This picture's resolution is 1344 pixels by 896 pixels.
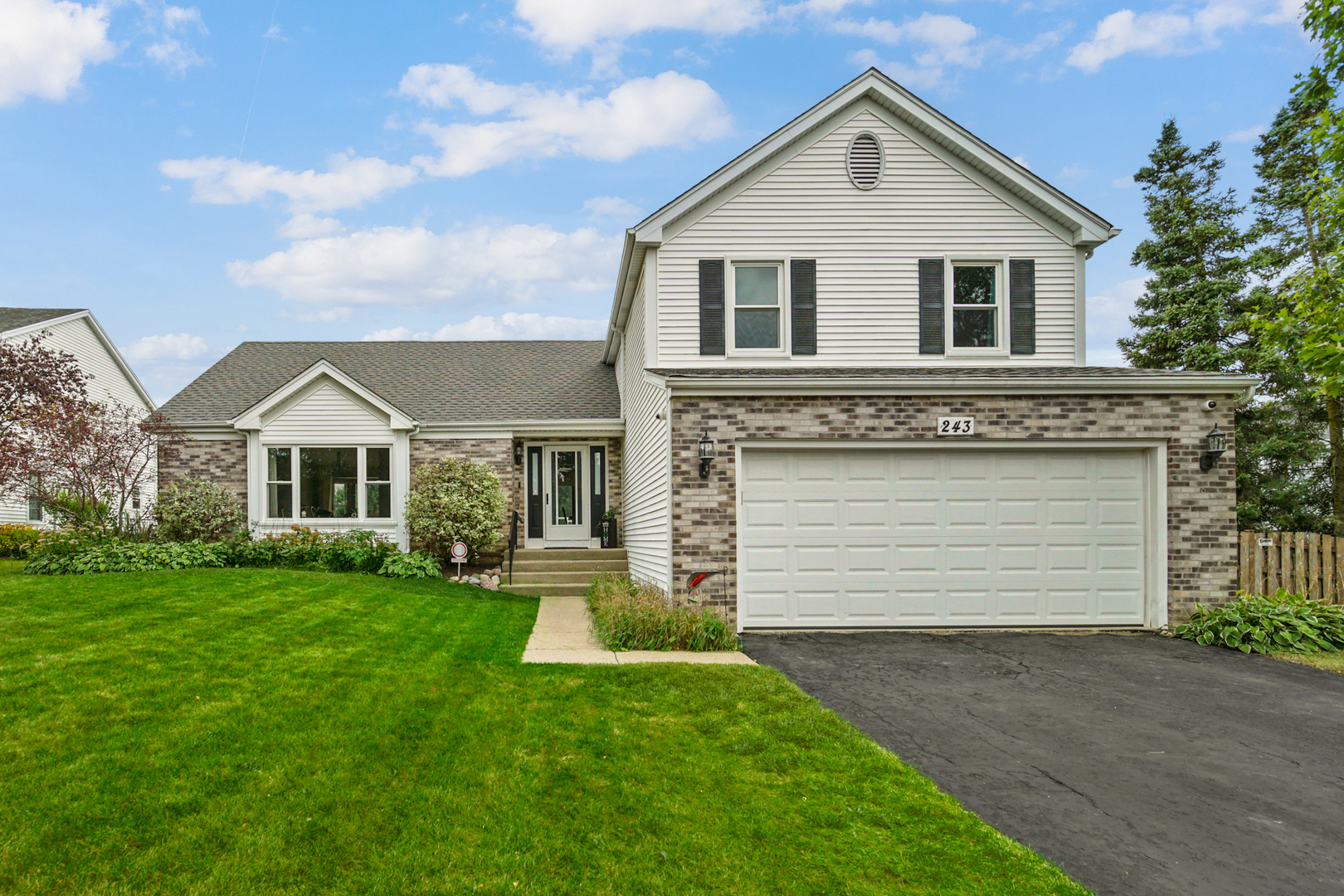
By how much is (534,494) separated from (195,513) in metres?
6.66

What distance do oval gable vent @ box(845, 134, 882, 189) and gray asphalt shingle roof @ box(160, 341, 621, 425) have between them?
714 cm

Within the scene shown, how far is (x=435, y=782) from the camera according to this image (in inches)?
168

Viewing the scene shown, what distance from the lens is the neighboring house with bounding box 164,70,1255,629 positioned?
30.6 feet

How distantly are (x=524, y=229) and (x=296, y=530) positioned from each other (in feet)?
53.0

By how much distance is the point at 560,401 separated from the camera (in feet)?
54.5

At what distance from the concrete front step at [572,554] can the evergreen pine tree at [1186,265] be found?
16.4 meters

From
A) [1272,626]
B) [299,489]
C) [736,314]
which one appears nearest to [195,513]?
[299,489]

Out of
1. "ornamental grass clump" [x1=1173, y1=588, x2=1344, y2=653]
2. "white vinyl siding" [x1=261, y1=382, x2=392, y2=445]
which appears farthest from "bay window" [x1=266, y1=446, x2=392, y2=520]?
"ornamental grass clump" [x1=1173, y1=588, x2=1344, y2=653]

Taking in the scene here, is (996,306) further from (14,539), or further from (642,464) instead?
(14,539)

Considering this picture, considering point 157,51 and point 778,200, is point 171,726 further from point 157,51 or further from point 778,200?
point 157,51

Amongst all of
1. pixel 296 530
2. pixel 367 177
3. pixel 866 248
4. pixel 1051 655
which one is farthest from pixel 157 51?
pixel 1051 655

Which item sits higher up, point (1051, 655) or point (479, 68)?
point (479, 68)

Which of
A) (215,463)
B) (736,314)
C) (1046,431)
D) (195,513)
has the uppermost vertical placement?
(736,314)

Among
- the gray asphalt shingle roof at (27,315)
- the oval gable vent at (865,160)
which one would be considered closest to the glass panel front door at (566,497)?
the oval gable vent at (865,160)
